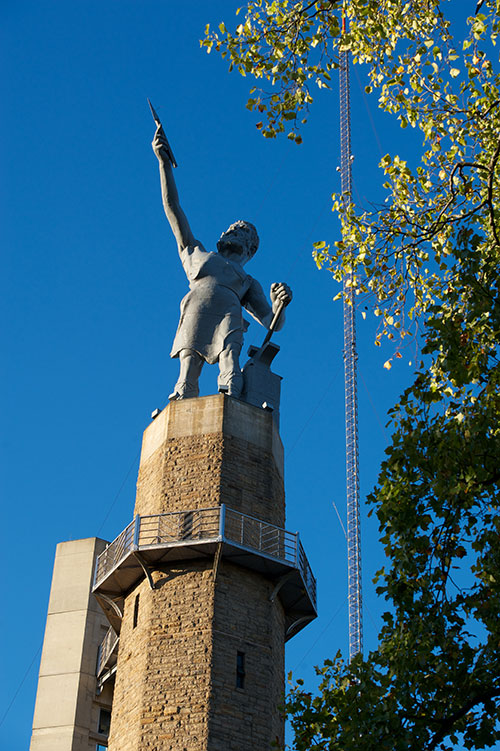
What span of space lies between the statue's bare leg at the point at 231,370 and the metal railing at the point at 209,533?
4.69 m

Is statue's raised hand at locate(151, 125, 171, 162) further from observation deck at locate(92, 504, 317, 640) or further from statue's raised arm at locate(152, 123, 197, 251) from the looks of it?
observation deck at locate(92, 504, 317, 640)

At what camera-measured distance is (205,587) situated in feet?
95.5

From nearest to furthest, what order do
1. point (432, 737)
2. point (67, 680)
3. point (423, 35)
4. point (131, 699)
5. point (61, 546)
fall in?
point (432, 737) < point (423, 35) < point (131, 699) < point (67, 680) < point (61, 546)

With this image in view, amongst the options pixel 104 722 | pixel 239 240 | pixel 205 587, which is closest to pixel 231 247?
pixel 239 240

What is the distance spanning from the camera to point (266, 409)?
110ft

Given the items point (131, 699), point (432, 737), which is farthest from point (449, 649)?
point (131, 699)

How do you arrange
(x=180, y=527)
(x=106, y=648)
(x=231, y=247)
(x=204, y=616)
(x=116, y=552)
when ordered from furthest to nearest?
(x=106, y=648)
(x=231, y=247)
(x=116, y=552)
(x=180, y=527)
(x=204, y=616)

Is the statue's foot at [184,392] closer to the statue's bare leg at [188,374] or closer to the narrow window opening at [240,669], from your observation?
the statue's bare leg at [188,374]

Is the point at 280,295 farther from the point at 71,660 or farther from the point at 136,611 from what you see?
the point at 71,660

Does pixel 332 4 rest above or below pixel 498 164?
above

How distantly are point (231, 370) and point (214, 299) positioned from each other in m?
2.36

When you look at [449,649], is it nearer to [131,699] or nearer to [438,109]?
[438,109]

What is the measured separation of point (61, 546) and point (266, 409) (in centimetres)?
1614

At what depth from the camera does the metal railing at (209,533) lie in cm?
2948
